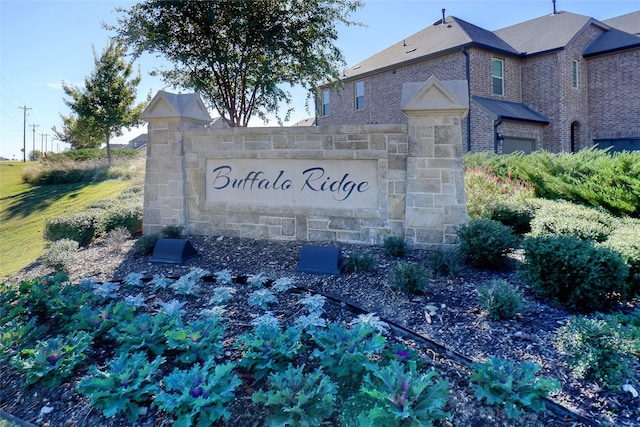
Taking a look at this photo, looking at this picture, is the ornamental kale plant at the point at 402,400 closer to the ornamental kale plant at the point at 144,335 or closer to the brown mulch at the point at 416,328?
the brown mulch at the point at 416,328

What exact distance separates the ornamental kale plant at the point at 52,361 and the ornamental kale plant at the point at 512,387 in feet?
8.29

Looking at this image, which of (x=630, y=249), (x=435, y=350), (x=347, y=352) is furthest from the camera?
(x=630, y=249)

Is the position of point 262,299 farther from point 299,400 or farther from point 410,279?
point 299,400

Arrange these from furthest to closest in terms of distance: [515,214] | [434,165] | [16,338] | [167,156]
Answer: [167,156] → [515,214] → [434,165] → [16,338]

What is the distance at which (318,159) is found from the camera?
5.47 meters

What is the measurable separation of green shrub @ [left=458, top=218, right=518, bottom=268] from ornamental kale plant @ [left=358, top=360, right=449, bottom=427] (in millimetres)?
2434

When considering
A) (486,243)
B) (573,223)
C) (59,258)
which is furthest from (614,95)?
(59,258)

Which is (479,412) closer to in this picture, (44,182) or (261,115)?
(261,115)

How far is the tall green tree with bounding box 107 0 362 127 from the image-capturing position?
25.4ft

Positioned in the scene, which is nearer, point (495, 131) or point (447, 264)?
point (447, 264)

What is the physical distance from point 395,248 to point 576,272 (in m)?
1.94

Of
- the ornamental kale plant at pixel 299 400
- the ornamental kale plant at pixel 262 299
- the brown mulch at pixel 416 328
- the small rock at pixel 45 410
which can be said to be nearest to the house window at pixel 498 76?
the brown mulch at pixel 416 328

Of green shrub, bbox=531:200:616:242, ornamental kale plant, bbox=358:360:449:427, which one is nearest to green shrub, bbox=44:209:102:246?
ornamental kale plant, bbox=358:360:449:427

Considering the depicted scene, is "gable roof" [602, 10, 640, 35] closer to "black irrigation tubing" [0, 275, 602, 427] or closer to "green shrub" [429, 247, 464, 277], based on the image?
"green shrub" [429, 247, 464, 277]
